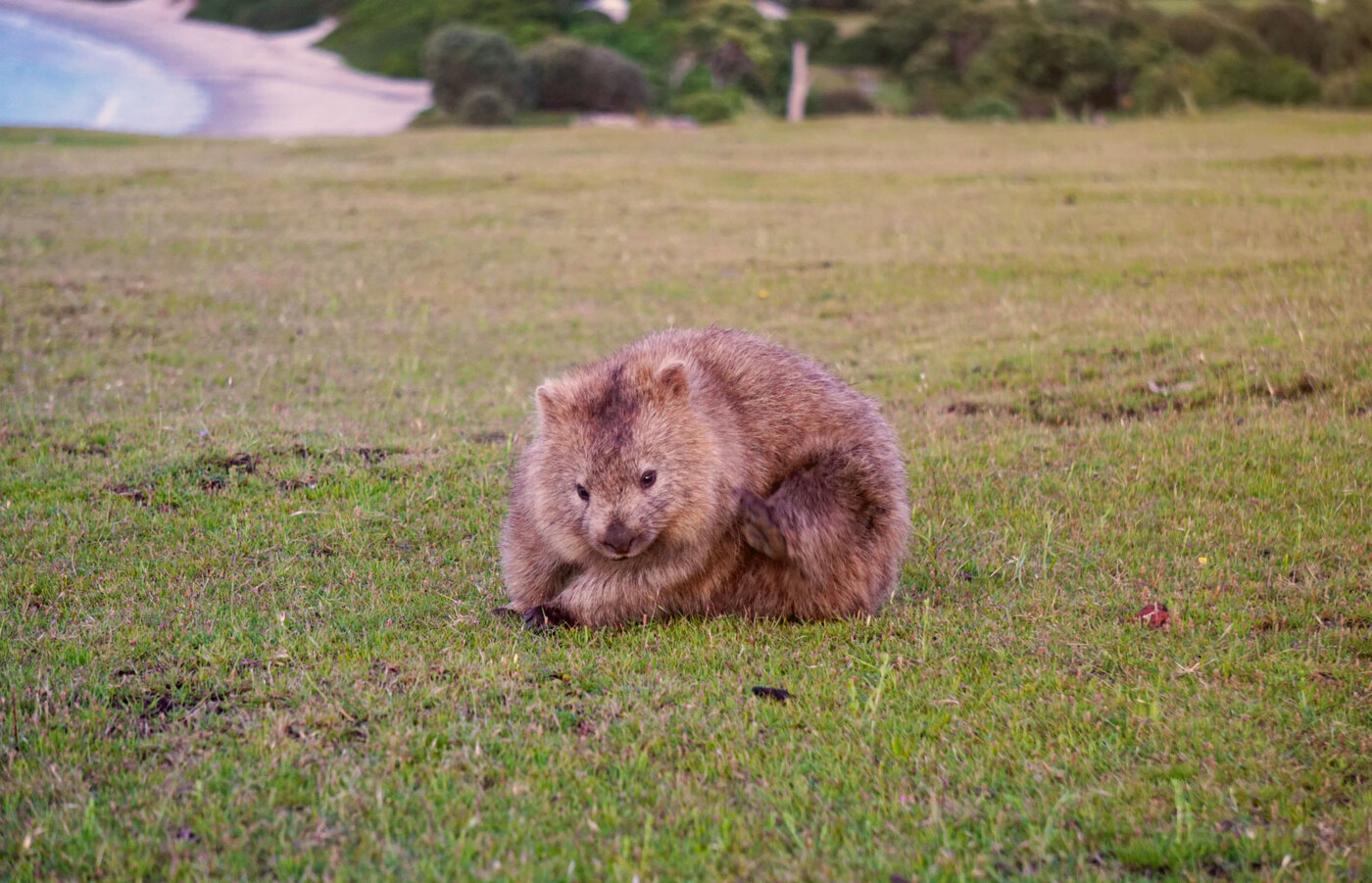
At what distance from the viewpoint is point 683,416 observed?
5863 millimetres

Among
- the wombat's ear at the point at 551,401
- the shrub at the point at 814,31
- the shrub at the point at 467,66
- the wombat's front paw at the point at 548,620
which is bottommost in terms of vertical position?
the wombat's front paw at the point at 548,620

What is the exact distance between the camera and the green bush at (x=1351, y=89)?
40.2 metres

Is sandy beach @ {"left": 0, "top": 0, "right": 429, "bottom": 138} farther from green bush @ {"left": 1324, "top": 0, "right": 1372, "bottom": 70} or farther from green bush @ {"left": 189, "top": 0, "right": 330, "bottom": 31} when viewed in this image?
green bush @ {"left": 1324, "top": 0, "right": 1372, "bottom": 70}

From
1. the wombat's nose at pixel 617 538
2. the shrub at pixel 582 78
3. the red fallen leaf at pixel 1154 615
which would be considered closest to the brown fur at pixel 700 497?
the wombat's nose at pixel 617 538

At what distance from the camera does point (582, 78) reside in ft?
Answer: 157

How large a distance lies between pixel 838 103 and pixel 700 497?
158ft

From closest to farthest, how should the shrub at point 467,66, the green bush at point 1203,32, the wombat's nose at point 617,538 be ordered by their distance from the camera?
the wombat's nose at point 617,538 < the shrub at point 467,66 < the green bush at point 1203,32

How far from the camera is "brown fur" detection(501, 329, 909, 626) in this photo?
5.73m

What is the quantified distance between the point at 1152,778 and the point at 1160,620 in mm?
1602

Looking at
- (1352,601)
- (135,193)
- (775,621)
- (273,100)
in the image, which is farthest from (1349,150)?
(273,100)

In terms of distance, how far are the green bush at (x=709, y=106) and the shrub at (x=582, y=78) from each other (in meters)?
1.78

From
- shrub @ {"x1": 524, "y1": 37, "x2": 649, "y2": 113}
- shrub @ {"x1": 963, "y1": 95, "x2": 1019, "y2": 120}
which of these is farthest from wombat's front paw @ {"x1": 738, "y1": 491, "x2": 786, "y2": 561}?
shrub @ {"x1": 524, "y1": 37, "x2": 649, "y2": 113}

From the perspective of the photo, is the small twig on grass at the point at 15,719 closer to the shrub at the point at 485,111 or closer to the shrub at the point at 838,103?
the shrub at the point at 485,111

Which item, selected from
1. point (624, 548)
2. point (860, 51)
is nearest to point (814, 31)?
point (860, 51)
